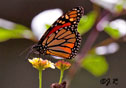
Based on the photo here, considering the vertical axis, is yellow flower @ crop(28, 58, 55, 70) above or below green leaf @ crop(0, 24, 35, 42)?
below

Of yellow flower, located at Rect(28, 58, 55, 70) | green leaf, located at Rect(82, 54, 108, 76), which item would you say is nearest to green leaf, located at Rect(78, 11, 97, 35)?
green leaf, located at Rect(82, 54, 108, 76)

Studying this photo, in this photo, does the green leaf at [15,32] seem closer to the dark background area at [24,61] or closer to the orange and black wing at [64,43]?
the orange and black wing at [64,43]

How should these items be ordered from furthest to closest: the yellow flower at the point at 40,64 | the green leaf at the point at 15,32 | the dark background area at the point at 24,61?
the dark background area at the point at 24,61, the green leaf at the point at 15,32, the yellow flower at the point at 40,64

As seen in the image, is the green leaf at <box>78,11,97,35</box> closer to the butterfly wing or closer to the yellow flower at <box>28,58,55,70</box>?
the butterfly wing

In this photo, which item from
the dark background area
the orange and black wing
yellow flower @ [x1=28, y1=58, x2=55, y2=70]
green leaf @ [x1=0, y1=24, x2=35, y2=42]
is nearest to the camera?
yellow flower @ [x1=28, y1=58, x2=55, y2=70]

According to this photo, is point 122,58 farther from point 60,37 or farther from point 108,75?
point 60,37

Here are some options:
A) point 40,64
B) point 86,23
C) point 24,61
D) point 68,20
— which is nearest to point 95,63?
point 86,23

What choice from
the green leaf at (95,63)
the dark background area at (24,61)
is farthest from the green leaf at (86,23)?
the dark background area at (24,61)
